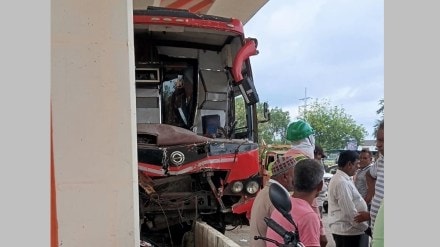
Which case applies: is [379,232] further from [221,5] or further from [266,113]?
[221,5]

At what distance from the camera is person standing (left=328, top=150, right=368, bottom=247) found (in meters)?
4.17

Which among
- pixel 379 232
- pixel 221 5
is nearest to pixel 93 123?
pixel 379 232

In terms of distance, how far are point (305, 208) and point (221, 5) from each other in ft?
32.0

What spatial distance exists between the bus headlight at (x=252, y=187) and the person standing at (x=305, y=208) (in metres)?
2.57

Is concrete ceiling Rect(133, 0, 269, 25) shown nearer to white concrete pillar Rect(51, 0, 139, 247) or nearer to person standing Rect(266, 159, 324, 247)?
white concrete pillar Rect(51, 0, 139, 247)

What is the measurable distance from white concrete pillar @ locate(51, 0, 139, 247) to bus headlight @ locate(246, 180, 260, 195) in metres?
2.42

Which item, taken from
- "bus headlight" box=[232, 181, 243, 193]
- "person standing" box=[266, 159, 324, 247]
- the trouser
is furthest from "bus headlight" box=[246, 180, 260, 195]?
"person standing" box=[266, 159, 324, 247]

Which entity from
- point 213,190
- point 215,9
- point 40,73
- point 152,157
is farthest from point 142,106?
point 215,9

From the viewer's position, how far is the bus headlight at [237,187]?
16.8 feet

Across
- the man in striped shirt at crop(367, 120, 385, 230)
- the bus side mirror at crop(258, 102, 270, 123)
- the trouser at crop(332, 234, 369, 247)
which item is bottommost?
the trouser at crop(332, 234, 369, 247)

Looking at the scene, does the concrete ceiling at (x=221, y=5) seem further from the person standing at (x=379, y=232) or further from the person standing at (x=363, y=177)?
the person standing at (x=379, y=232)

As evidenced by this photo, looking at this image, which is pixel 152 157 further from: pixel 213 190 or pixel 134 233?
pixel 134 233

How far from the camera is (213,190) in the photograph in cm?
507

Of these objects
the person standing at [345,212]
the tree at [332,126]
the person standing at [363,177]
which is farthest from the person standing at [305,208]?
the tree at [332,126]
